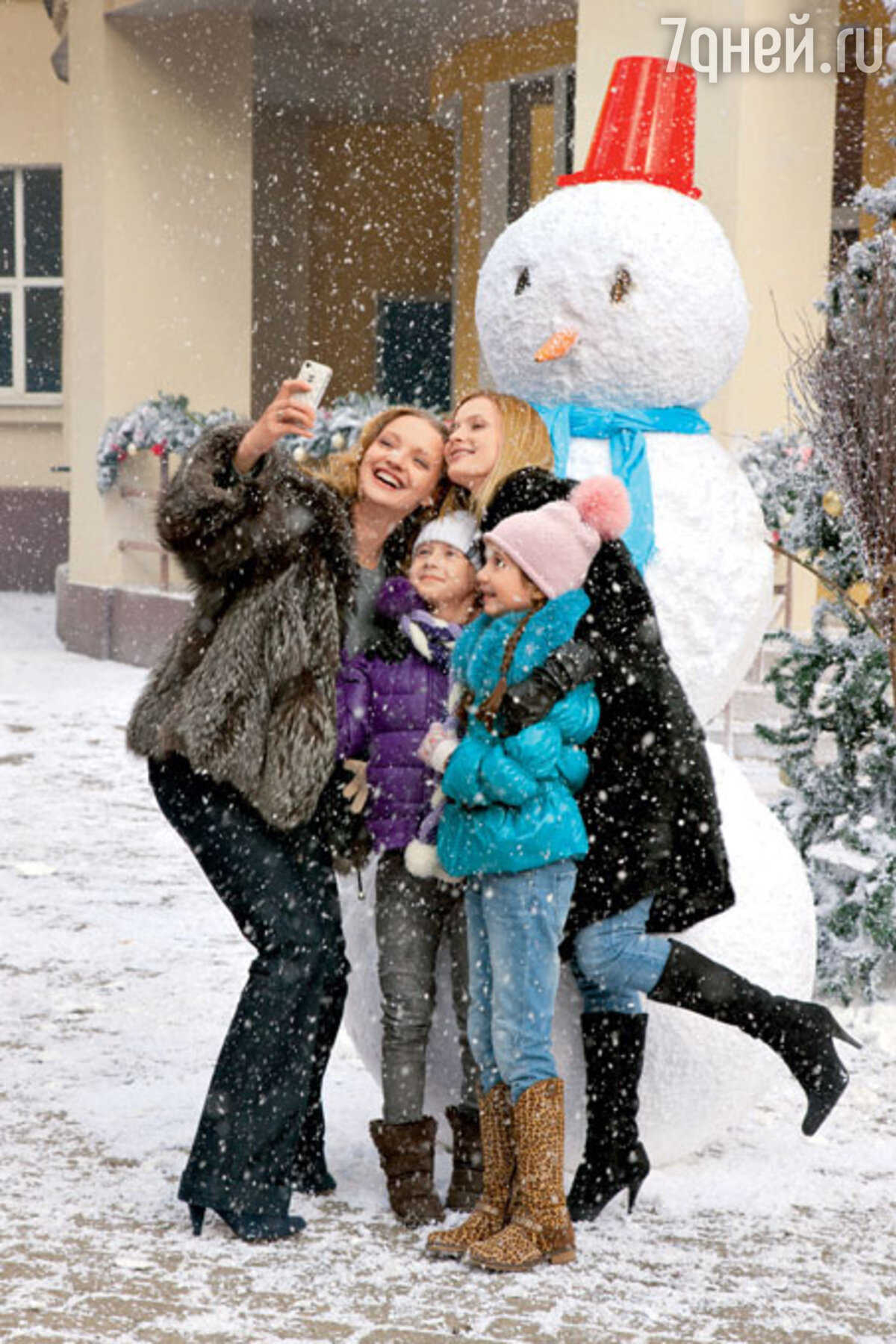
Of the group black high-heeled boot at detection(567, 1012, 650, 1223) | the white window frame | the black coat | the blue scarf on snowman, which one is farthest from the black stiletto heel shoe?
the white window frame

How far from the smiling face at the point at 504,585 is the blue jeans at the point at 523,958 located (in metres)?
0.50

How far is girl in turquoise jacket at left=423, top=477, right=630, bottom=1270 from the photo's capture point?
330 cm

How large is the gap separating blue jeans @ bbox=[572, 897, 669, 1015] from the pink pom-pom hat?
679 mm

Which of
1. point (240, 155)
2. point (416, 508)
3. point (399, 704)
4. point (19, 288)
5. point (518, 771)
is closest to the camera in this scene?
point (518, 771)

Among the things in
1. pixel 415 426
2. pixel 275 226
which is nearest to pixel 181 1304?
pixel 415 426

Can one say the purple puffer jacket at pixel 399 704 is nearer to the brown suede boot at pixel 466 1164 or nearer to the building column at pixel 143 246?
the brown suede boot at pixel 466 1164

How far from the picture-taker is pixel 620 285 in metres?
3.93

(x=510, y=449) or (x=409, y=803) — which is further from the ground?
(x=510, y=449)

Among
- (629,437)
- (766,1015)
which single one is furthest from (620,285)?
(766,1015)

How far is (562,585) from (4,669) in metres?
9.90

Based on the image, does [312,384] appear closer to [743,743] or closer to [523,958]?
[523,958]

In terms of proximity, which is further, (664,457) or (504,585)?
(664,457)

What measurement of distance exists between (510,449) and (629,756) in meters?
0.68

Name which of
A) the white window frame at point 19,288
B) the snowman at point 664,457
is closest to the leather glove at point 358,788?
the snowman at point 664,457
